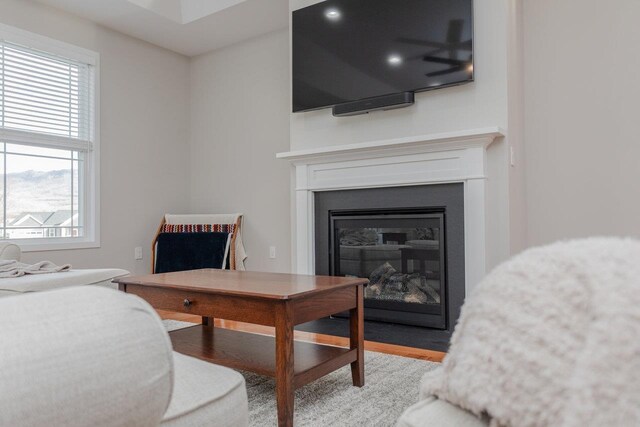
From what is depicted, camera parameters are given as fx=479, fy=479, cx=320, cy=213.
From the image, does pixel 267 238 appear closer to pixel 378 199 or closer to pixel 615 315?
pixel 378 199

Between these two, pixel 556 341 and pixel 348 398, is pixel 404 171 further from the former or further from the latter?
pixel 556 341

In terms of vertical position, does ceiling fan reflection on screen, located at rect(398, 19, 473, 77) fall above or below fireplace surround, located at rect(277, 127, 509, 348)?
above

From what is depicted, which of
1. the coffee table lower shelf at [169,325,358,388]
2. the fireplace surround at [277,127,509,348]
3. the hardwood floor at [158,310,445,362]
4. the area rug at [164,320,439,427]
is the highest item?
the fireplace surround at [277,127,509,348]

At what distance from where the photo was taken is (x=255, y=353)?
2.11m

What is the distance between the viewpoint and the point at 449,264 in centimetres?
313

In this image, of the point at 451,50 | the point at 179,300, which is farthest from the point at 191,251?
the point at 451,50

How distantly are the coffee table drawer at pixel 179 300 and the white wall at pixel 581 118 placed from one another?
241 centimetres

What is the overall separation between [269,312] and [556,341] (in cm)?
133

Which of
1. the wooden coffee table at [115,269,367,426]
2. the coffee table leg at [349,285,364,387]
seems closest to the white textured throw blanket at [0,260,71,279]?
the wooden coffee table at [115,269,367,426]

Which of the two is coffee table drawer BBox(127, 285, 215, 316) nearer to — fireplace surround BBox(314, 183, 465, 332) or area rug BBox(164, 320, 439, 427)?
area rug BBox(164, 320, 439, 427)

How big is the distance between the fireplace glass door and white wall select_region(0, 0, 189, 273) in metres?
2.07

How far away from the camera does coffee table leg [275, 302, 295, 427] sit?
1694mm

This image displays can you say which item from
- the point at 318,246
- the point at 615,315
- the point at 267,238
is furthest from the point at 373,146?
the point at 615,315

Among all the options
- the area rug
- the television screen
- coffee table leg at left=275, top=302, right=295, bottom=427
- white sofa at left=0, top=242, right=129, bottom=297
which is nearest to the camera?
coffee table leg at left=275, top=302, right=295, bottom=427
